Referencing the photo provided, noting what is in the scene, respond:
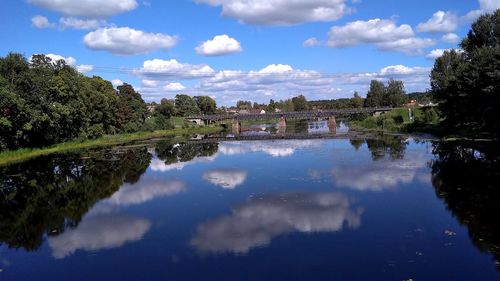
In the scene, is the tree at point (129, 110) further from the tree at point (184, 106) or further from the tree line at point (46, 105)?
the tree at point (184, 106)

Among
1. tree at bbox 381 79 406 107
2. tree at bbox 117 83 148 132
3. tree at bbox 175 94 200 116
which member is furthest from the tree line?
tree at bbox 381 79 406 107

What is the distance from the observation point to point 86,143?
7725 centimetres

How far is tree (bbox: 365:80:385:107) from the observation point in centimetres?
16500

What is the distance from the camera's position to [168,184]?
3475cm

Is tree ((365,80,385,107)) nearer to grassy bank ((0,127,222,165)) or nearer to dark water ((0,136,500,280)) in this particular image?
grassy bank ((0,127,222,165))

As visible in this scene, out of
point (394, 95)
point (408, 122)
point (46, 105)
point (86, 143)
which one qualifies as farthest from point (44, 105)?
point (394, 95)

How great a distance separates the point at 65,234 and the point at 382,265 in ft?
46.5

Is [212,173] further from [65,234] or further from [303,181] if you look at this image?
[65,234]

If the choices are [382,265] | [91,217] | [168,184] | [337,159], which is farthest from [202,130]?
[382,265]

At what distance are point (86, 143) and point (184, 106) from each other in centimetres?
9094

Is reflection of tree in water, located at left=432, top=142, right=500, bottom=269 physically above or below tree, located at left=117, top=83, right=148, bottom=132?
below

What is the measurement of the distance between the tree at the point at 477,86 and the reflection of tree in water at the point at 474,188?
4.43 meters

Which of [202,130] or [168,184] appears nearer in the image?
[168,184]

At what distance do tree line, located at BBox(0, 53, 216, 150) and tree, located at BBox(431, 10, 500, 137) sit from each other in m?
49.8
